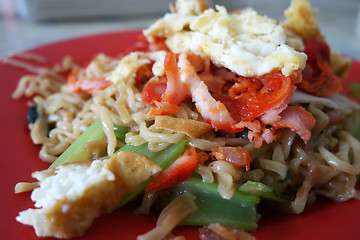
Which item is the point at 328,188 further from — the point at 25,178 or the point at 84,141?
the point at 25,178

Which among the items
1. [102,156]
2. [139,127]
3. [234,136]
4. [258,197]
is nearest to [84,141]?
[102,156]

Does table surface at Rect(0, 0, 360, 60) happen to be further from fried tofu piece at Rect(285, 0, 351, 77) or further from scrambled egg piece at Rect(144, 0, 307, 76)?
scrambled egg piece at Rect(144, 0, 307, 76)

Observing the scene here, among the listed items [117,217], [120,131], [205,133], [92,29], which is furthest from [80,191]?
[92,29]

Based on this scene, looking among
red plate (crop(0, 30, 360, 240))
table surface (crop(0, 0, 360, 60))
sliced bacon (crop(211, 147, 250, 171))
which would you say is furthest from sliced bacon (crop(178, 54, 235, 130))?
table surface (crop(0, 0, 360, 60))

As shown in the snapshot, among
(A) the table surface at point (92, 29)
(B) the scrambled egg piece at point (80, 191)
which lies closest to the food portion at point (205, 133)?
(B) the scrambled egg piece at point (80, 191)

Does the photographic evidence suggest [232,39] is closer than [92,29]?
Yes

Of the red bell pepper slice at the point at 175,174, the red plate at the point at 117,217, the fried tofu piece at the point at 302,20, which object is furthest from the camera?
the fried tofu piece at the point at 302,20

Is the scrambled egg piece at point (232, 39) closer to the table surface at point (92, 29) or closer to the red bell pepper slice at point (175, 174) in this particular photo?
the red bell pepper slice at point (175, 174)

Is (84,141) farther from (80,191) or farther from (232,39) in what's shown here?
(232,39)
